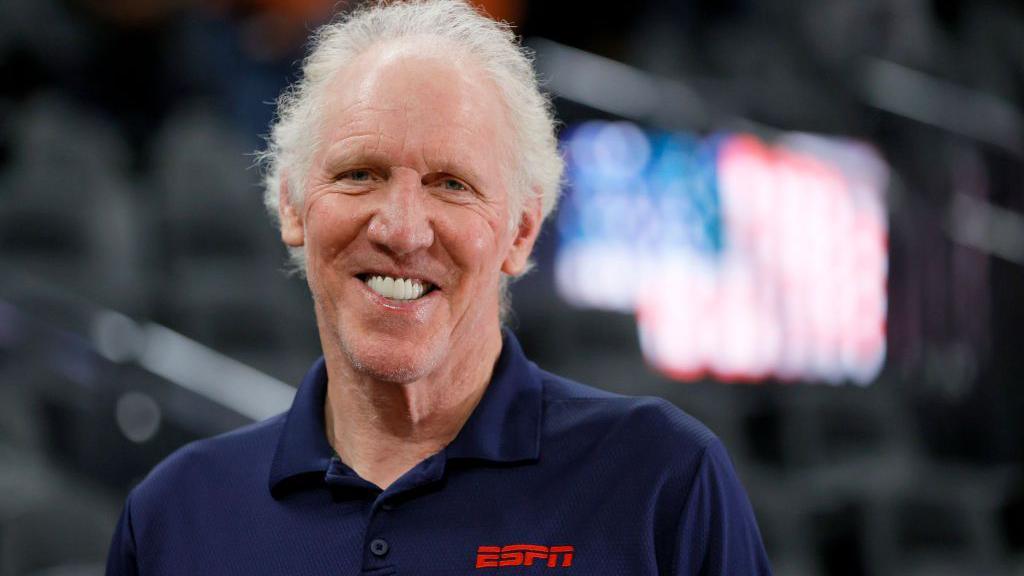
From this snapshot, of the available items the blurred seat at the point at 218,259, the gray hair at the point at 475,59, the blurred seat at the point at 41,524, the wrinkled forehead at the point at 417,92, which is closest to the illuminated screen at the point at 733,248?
the blurred seat at the point at 218,259

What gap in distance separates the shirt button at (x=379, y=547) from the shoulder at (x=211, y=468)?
7.3 inches

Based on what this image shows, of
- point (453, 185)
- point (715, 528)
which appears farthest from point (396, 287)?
point (715, 528)

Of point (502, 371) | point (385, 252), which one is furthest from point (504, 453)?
point (385, 252)

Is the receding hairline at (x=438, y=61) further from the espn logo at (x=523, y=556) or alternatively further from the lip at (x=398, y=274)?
the espn logo at (x=523, y=556)

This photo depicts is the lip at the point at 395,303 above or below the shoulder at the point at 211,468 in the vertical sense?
above

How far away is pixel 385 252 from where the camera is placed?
1.36 meters

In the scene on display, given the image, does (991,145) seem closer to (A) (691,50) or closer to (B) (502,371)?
(A) (691,50)

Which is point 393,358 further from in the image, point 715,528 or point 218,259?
point 218,259

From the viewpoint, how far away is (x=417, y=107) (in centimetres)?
138

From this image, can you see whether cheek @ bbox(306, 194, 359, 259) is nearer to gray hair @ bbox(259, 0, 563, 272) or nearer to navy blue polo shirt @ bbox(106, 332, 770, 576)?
gray hair @ bbox(259, 0, 563, 272)

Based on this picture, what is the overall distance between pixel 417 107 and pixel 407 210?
→ 0.11 m

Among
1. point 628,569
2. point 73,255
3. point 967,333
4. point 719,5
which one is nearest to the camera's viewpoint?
point 628,569

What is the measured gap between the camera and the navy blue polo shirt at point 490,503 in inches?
52.7

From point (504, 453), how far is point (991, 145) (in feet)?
17.6
